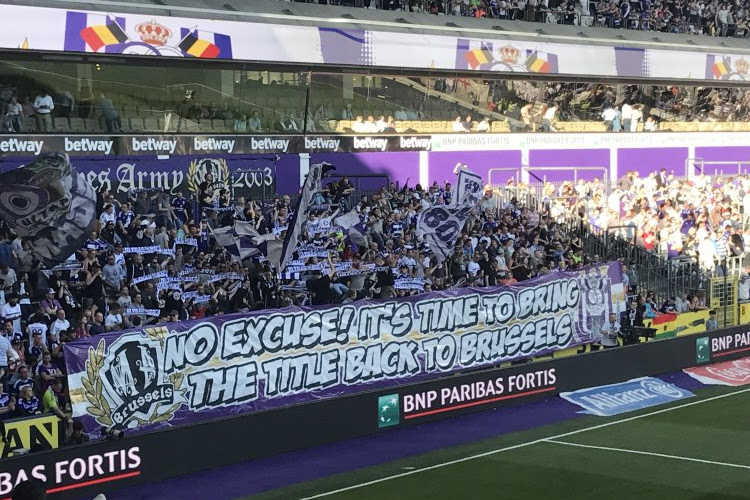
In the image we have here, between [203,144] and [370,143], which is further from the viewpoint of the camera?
[370,143]

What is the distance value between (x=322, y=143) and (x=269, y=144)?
1912 millimetres

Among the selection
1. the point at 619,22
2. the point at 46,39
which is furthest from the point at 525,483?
the point at 619,22

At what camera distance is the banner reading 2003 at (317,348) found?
1684 cm

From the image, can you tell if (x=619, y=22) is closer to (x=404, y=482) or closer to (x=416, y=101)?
(x=416, y=101)

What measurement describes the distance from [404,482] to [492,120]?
20.5 m

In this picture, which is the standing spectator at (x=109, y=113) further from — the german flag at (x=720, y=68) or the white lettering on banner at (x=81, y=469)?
the german flag at (x=720, y=68)

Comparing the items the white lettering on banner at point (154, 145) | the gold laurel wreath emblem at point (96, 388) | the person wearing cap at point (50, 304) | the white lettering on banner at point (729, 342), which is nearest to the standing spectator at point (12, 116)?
the white lettering on banner at point (154, 145)

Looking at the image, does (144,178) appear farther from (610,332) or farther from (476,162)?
(476,162)

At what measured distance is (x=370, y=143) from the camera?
3228 centimetres

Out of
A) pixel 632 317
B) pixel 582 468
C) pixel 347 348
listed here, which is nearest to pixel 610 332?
pixel 632 317

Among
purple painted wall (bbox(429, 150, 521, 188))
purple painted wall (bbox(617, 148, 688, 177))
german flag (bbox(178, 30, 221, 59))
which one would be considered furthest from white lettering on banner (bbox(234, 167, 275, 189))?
purple painted wall (bbox(617, 148, 688, 177))

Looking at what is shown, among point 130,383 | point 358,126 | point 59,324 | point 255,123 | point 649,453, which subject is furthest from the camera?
point 358,126

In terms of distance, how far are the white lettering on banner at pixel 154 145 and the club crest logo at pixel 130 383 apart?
10239 mm

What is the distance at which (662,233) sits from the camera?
32.6m
